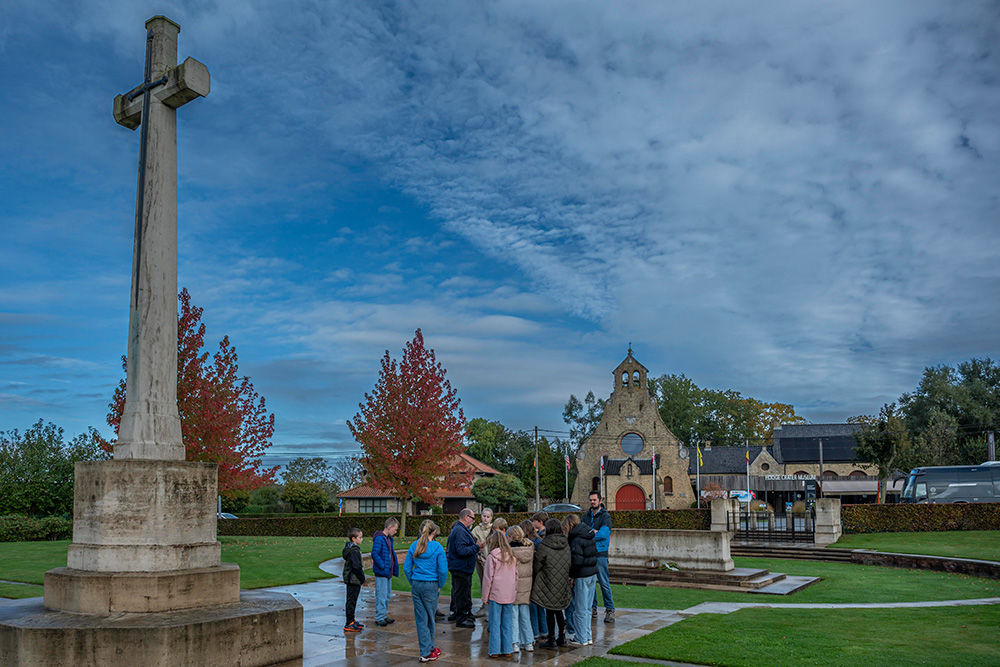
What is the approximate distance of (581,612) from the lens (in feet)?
31.8

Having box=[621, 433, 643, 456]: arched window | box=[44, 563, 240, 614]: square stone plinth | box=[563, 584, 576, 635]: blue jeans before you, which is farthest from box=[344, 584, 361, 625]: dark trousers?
box=[621, 433, 643, 456]: arched window

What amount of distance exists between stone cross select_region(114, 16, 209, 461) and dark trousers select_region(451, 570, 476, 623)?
4.95 meters

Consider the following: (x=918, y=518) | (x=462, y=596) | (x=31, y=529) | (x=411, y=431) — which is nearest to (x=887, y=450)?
(x=918, y=518)

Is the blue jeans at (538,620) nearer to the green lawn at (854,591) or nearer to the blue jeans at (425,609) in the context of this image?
the blue jeans at (425,609)

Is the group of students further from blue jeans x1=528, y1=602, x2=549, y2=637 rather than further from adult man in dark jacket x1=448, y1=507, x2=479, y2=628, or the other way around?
adult man in dark jacket x1=448, y1=507, x2=479, y2=628

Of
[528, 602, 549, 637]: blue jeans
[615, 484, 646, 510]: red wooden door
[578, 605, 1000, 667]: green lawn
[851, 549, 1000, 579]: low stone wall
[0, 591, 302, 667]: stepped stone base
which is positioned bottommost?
[615, 484, 646, 510]: red wooden door

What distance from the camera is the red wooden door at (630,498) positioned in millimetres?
54188

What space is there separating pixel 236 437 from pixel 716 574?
15974 mm

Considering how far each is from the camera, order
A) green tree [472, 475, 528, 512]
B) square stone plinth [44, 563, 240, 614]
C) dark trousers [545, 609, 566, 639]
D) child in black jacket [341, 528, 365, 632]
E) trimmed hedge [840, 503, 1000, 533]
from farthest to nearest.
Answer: green tree [472, 475, 528, 512] → trimmed hedge [840, 503, 1000, 533] → child in black jacket [341, 528, 365, 632] → dark trousers [545, 609, 566, 639] → square stone plinth [44, 563, 240, 614]

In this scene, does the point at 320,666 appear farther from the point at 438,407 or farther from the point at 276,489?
the point at 276,489

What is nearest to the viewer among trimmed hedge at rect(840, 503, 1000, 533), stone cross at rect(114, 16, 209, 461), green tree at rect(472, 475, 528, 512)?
stone cross at rect(114, 16, 209, 461)

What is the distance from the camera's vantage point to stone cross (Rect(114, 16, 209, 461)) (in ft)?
24.9

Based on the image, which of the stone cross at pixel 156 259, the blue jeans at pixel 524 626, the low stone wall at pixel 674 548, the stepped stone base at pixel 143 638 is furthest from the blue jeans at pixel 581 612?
the low stone wall at pixel 674 548

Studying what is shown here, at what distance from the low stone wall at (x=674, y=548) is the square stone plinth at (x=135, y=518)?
12741 mm
